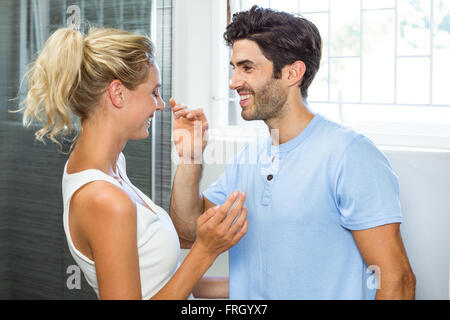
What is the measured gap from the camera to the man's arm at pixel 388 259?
126cm

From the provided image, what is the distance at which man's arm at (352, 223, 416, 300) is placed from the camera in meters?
1.26

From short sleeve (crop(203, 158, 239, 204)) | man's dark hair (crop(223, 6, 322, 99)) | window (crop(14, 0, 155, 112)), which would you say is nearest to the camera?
man's dark hair (crop(223, 6, 322, 99))

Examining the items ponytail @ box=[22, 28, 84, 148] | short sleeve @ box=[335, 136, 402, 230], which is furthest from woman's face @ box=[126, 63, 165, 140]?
short sleeve @ box=[335, 136, 402, 230]

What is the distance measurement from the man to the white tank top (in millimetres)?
304

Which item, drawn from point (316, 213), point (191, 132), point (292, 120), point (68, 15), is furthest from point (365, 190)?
point (68, 15)

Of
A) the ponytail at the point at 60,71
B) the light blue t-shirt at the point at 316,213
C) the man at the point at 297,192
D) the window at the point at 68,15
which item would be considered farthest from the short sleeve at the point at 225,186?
the window at the point at 68,15

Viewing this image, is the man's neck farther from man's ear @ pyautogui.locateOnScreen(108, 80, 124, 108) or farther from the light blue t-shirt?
man's ear @ pyautogui.locateOnScreen(108, 80, 124, 108)

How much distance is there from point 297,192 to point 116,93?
1.78 feet

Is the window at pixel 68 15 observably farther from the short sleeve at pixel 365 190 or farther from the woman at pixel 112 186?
the short sleeve at pixel 365 190

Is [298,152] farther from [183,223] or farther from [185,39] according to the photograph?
[185,39]

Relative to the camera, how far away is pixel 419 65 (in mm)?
1826

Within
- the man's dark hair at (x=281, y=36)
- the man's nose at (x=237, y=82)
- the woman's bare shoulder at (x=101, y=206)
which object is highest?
the man's dark hair at (x=281, y=36)

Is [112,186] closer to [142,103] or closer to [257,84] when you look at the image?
[142,103]
